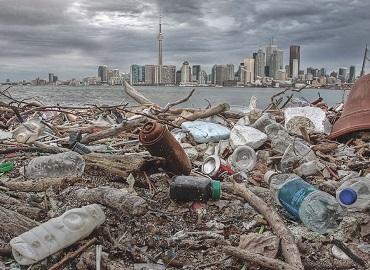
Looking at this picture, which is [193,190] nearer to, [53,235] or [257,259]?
[257,259]

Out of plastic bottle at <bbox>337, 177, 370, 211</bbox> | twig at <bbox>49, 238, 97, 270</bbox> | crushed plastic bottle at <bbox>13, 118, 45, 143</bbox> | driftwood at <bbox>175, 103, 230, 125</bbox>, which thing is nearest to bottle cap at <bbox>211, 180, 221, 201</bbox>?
plastic bottle at <bbox>337, 177, 370, 211</bbox>

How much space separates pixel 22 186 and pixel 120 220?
1.10 meters

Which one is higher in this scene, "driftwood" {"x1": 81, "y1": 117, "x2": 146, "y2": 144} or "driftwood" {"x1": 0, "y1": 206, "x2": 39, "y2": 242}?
"driftwood" {"x1": 81, "y1": 117, "x2": 146, "y2": 144}

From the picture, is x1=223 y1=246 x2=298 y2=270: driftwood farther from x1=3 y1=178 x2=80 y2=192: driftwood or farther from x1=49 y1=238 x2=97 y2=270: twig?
x1=3 y1=178 x2=80 y2=192: driftwood

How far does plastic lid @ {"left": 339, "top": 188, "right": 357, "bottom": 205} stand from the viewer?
11.4 feet

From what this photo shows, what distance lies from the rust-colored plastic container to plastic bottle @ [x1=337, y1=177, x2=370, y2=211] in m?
1.44

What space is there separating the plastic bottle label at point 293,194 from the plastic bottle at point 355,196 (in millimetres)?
236

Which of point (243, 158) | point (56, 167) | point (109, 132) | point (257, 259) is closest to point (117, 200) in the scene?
point (257, 259)

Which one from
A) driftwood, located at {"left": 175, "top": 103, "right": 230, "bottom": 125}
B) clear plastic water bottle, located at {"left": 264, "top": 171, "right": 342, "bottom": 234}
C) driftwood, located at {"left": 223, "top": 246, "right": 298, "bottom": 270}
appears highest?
driftwood, located at {"left": 175, "top": 103, "right": 230, "bottom": 125}

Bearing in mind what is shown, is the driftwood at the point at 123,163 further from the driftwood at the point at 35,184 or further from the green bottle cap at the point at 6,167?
the green bottle cap at the point at 6,167

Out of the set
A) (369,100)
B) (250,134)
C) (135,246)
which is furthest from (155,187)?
(369,100)

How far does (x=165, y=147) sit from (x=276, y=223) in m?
1.37

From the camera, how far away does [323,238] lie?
3139mm

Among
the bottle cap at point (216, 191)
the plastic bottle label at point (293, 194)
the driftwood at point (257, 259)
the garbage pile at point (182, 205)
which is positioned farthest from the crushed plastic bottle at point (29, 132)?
the driftwood at point (257, 259)
